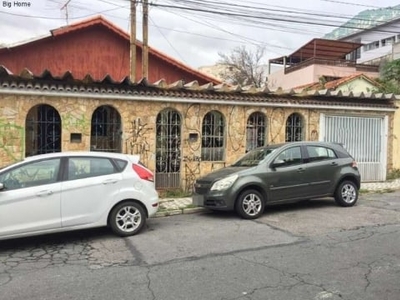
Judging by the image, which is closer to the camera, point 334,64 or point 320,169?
point 320,169

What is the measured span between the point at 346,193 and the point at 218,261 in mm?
5476

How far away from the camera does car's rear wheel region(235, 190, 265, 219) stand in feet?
29.3

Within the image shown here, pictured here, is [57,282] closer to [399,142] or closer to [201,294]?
[201,294]

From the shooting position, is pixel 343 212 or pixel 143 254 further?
pixel 343 212

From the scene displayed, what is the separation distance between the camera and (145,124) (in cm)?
1191

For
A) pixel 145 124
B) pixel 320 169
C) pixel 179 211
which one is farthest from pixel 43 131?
pixel 320 169

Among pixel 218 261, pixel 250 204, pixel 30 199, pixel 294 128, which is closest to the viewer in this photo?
pixel 218 261

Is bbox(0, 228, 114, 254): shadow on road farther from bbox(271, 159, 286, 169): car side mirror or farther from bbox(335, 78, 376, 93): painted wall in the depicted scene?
bbox(335, 78, 376, 93): painted wall

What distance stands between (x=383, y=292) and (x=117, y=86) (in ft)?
28.1

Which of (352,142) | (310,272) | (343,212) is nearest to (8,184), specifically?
(310,272)

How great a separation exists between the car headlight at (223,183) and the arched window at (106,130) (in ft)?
12.9

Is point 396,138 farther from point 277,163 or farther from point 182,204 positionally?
point 182,204

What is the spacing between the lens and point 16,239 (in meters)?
7.51

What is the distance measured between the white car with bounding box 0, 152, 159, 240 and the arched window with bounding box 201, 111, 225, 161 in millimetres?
4907
